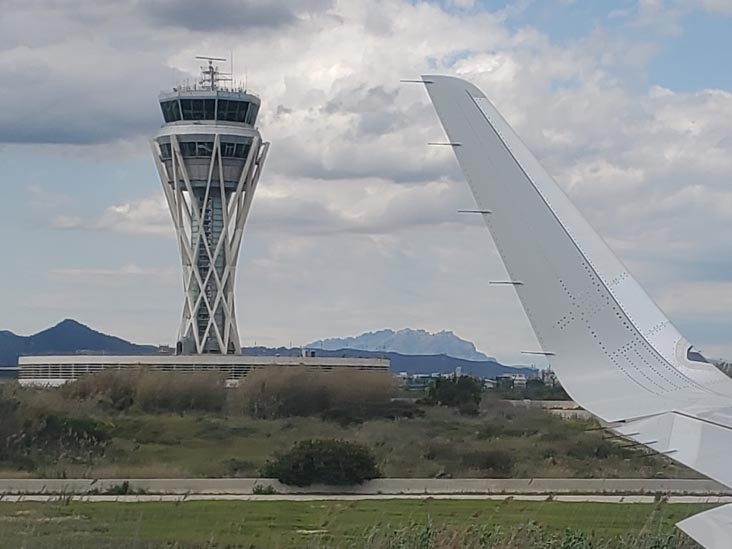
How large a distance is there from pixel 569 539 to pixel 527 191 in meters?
6.77

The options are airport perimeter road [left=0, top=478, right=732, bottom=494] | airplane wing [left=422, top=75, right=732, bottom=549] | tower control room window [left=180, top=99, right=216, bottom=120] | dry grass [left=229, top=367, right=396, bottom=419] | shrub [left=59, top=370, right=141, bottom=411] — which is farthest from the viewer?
tower control room window [left=180, top=99, right=216, bottom=120]

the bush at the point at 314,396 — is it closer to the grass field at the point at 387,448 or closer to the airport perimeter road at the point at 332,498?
the grass field at the point at 387,448

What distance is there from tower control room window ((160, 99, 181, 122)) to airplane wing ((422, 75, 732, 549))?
7401 cm

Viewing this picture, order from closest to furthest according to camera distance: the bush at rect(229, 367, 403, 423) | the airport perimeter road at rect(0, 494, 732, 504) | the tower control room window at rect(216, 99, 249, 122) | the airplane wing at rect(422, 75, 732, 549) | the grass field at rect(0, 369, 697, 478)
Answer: the airplane wing at rect(422, 75, 732, 549)
the airport perimeter road at rect(0, 494, 732, 504)
the grass field at rect(0, 369, 697, 478)
the bush at rect(229, 367, 403, 423)
the tower control room window at rect(216, 99, 249, 122)

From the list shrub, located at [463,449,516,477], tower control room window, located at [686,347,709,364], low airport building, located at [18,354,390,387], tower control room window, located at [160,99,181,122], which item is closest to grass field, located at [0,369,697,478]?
shrub, located at [463,449,516,477]

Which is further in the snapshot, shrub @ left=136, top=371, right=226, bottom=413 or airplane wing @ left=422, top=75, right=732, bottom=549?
shrub @ left=136, top=371, right=226, bottom=413

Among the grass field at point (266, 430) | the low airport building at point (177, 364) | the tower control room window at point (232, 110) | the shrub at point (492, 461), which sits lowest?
the shrub at point (492, 461)

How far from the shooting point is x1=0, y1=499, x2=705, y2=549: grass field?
13.7 metres

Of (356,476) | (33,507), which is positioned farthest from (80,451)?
(33,507)

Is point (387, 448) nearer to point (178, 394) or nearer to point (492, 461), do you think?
point (492, 461)

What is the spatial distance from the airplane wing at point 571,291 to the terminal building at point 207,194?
68582mm

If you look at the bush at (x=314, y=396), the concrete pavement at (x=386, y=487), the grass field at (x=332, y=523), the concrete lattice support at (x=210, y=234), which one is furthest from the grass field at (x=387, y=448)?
the concrete lattice support at (x=210, y=234)

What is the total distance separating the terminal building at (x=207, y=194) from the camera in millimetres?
76812

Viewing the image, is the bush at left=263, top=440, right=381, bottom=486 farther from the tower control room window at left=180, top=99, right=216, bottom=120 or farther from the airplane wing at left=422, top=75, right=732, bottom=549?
the tower control room window at left=180, top=99, right=216, bottom=120
